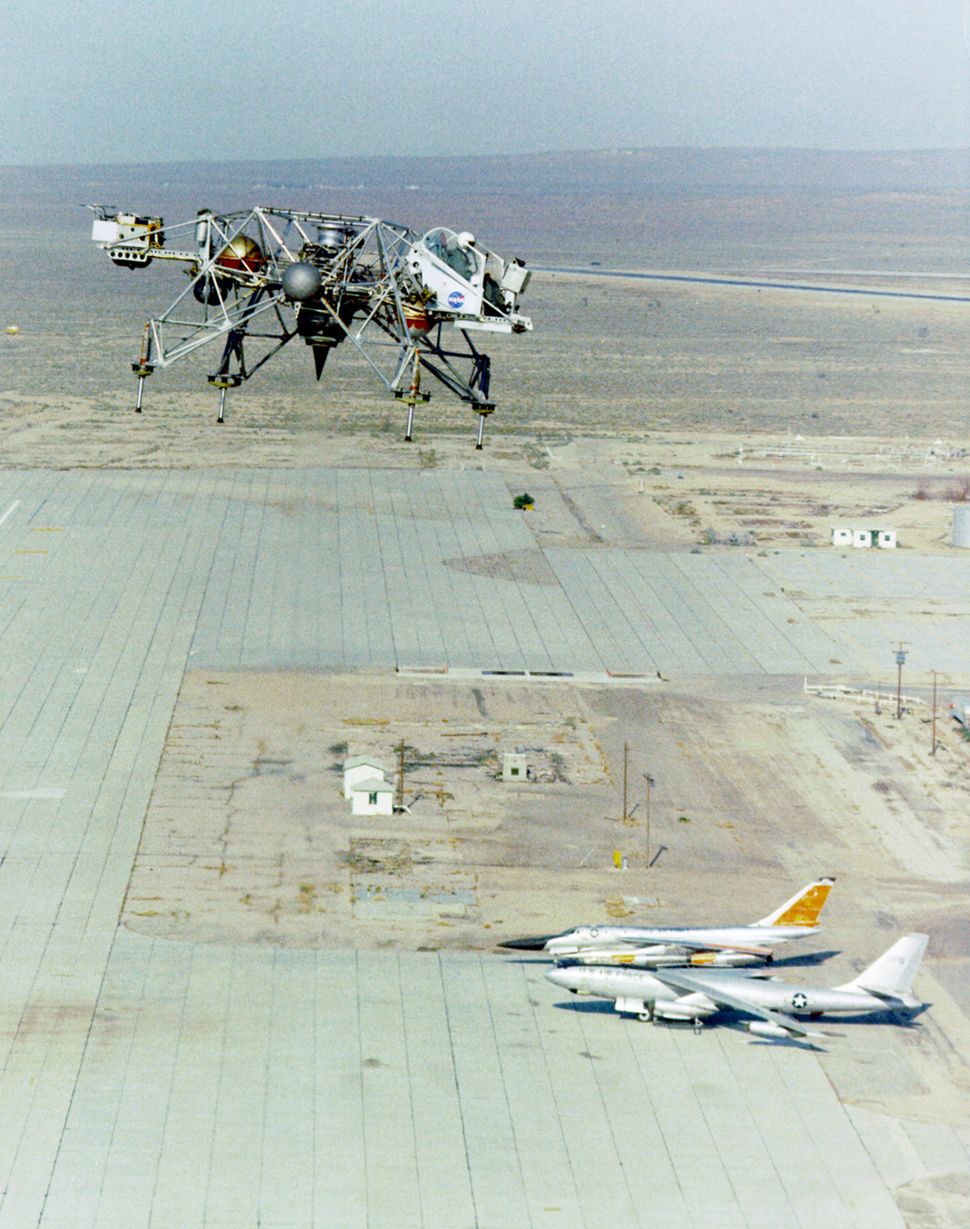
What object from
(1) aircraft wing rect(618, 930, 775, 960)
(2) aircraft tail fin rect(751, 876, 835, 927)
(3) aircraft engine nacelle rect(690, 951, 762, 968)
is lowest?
(3) aircraft engine nacelle rect(690, 951, 762, 968)

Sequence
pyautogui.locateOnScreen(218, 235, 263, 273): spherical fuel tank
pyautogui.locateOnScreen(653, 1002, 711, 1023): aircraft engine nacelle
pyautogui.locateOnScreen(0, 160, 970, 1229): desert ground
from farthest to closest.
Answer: pyautogui.locateOnScreen(218, 235, 263, 273): spherical fuel tank, pyautogui.locateOnScreen(653, 1002, 711, 1023): aircraft engine nacelle, pyautogui.locateOnScreen(0, 160, 970, 1229): desert ground

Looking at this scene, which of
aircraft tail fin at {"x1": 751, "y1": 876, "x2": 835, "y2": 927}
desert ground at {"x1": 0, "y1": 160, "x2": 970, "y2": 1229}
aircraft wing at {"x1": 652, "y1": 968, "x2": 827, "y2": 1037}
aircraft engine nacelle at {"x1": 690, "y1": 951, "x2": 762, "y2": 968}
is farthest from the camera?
aircraft tail fin at {"x1": 751, "y1": 876, "x2": 835, "y2": 927}

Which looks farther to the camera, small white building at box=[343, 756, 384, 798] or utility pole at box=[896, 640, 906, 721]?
utility pole at box=[896, 640, 906, 721]

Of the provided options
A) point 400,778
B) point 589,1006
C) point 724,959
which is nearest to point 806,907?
point 724,959

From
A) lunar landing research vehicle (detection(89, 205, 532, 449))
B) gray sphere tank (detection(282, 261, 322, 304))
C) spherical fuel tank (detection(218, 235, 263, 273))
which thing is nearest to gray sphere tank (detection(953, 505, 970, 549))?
lunar landing research vehicle (detection(89, 205, 532, 449))

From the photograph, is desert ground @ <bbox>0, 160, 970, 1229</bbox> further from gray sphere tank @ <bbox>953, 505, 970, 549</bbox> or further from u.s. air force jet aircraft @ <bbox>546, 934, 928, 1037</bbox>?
gray sphere tank @ <bbox>953, 505, 970, 549</bbox>

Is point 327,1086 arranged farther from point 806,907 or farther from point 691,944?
A: point 806,907

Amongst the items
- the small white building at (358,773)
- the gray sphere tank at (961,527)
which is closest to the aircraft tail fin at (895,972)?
the small white building at (358,773)

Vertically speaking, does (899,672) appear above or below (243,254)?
below

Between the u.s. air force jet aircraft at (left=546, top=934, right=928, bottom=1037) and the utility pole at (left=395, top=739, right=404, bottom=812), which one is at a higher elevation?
the u.s. air force jet aircraft at (left=546, top=934, right=928, bottom=1037)
